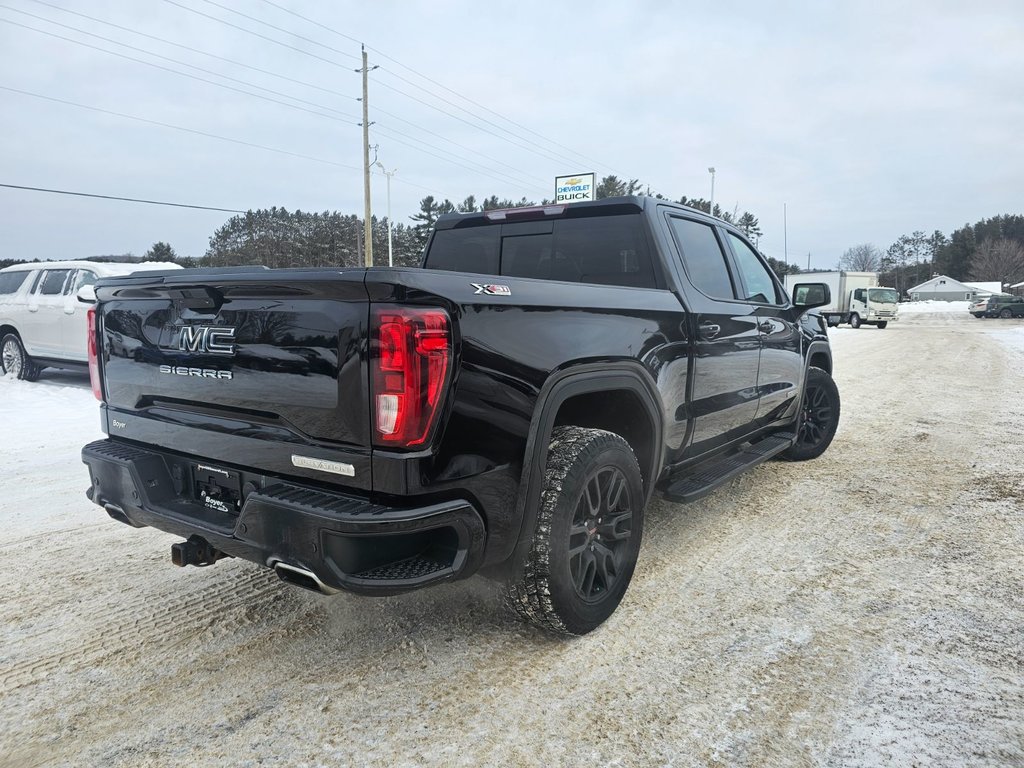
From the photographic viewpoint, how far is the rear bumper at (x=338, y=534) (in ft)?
6.81

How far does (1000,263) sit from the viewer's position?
311ft

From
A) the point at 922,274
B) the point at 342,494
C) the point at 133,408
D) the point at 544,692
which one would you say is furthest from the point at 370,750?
the point at 922,274

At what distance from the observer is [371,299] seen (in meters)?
2.10

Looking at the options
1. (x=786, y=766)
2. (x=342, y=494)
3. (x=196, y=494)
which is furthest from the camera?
(x=196, y=494)

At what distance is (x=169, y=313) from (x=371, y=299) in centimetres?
107

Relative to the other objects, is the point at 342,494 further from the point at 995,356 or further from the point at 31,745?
the point at 995,356

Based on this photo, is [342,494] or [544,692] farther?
[544,692]

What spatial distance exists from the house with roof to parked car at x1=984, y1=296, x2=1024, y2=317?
1963 inches

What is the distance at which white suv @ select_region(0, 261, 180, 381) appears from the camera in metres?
9.16

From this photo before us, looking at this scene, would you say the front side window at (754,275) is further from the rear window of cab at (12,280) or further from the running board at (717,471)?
the rear window of cab at (12,280)

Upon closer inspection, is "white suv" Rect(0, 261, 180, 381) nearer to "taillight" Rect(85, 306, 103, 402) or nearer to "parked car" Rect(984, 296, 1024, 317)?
"taillight" Rect(85, 306, 103, 402)

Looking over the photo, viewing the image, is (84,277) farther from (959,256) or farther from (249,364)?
A: (959,256)

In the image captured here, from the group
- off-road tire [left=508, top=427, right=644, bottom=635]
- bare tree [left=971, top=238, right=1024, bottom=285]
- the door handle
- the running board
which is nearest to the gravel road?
off-road tire [left=508, top=427, right=644, bottom=635]

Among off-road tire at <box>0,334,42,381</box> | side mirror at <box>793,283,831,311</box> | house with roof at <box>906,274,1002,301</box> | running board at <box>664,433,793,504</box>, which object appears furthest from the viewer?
house with roof at <box>906,274,1002,301</box>
